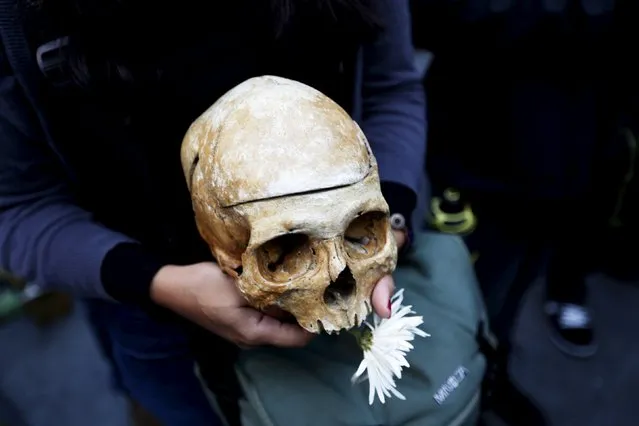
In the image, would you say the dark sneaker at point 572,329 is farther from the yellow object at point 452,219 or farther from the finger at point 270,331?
the finger at point 270,331

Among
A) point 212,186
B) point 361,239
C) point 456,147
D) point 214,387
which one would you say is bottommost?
point 456,147

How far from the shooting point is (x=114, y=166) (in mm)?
870

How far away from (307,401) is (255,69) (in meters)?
0.47

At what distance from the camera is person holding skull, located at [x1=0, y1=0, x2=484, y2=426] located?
0.75 m

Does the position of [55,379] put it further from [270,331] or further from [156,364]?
[270,331]

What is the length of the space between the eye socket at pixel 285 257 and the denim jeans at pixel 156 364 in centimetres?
36

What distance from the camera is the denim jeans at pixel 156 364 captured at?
3.50ft

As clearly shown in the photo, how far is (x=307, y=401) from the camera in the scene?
87 centimetres

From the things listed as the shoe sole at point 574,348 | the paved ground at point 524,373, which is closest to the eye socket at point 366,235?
the paved ground at point 524,373

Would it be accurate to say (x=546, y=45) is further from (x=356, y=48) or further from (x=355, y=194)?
(x=355, y=194)

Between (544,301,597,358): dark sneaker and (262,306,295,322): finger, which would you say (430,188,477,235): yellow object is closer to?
(544,301,597,358): dark sneaker

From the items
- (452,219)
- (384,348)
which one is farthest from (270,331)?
(452,219)

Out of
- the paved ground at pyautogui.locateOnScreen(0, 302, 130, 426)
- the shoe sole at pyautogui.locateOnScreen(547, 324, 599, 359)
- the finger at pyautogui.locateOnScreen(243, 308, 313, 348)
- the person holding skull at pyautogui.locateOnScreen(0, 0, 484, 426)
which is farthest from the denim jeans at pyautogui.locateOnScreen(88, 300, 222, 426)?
the shoe sole at pyautogui.locateOnScreen(547, 324, 599, 359)

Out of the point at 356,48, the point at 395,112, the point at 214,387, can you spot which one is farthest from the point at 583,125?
the point at 214,387
